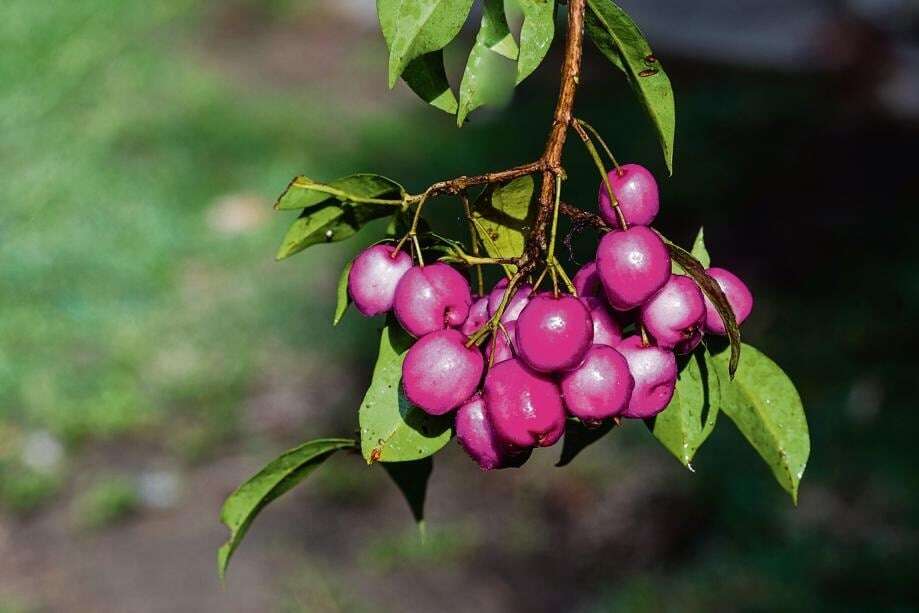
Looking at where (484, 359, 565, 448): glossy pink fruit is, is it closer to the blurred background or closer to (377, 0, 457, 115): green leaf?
(377, 0, 457, 115): green leaf

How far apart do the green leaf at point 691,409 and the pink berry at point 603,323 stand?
6cm

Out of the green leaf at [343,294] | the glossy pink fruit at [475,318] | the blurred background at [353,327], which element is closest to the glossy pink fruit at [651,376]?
the glossy pink fruit at [475,318]

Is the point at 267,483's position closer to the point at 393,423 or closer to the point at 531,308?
the point at 393,423

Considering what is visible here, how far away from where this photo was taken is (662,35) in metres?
6.24

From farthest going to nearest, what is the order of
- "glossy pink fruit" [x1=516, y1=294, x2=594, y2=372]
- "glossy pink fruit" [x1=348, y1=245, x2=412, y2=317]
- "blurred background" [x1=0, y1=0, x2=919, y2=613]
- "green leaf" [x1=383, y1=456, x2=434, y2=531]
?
"blurred background" [x1=0, y1=0, x2=919, y2=613]
"green leaf" [x1=383, y1=456, x2=434, y2=531]
"glossy pink fruit" [x1=348, y1=245, x2=412, y2=317]
"glossy pink fruit" [x1=516, y1=294, x2=594, y2=372]

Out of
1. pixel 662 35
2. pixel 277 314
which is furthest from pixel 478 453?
pixel 662 35

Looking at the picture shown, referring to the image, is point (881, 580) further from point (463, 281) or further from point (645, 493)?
point (463, 281)

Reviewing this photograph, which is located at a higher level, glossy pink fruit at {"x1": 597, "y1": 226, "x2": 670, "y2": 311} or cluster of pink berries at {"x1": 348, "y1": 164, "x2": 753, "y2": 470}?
glossy pink fruit at {"x1": 597, "y1": 226, "x2": 670, "y2": 311}

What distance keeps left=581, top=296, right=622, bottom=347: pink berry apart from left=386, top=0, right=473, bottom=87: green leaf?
0.20 metres

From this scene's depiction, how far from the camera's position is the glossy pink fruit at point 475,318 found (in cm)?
81

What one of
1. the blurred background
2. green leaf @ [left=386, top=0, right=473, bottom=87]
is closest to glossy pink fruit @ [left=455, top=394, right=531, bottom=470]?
green leaf @ [left=386, top=0, right=473, bottom=87]

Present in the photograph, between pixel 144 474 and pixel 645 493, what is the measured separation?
136 centimetres

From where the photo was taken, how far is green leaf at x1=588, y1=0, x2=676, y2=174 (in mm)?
845

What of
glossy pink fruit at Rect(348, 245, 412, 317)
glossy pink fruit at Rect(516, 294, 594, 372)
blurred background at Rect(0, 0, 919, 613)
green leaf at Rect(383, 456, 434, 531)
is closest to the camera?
glossy pink fruit at Rect(516, 294, 594, 372)
